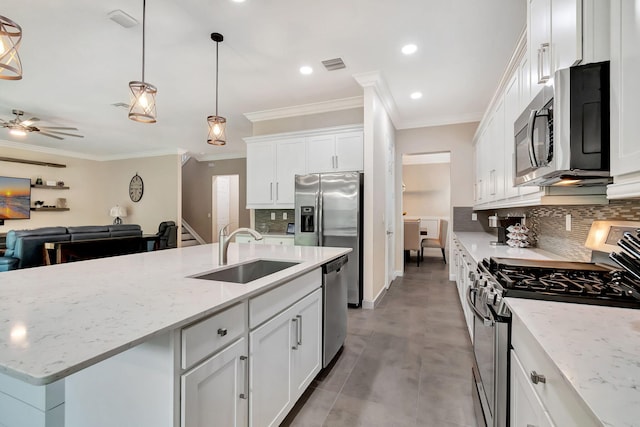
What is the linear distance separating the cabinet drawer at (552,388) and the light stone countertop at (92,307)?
1017 millimetres

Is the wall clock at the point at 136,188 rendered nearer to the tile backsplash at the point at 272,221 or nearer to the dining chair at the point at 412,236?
the tile backsplash at the point at 272,221

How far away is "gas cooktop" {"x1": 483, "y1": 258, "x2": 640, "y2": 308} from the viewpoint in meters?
1.13

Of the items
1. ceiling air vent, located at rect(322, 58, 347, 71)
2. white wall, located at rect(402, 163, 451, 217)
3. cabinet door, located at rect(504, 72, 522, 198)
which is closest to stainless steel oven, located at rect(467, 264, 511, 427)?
cabinet door, located at rect(504, 72, 522, 198)

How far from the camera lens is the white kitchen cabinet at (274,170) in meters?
4.48

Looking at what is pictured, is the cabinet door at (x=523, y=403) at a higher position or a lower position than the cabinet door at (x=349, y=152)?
lower

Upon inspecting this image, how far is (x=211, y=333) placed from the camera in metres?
1.06

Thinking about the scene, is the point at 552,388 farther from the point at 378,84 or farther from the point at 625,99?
the point at 378,84

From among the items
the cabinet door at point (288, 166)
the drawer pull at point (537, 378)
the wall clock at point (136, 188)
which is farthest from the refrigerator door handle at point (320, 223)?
the wall clock at point (136, 188)

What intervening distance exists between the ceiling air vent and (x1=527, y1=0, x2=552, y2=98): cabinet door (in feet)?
A: 6.32

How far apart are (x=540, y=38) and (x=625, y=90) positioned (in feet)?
2.57

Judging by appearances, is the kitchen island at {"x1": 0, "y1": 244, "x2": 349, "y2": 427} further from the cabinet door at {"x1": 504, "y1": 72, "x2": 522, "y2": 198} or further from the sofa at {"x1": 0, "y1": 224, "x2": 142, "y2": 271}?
the sofa at {"x1": 0, "y1": 224, "x2": 142, "y2": 271}

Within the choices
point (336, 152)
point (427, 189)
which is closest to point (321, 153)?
point (336, 152)

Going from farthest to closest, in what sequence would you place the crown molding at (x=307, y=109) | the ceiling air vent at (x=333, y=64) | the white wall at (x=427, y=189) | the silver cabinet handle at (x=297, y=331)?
the white wall at (x=427, y=189) → the crown molding at (x=307, y=109) → the ceiling air vent at (x=333, y=64) → the silver cabinet handle at (x=297, y=331)

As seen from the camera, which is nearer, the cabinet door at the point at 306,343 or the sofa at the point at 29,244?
the cabinet door at the point at 306,343
